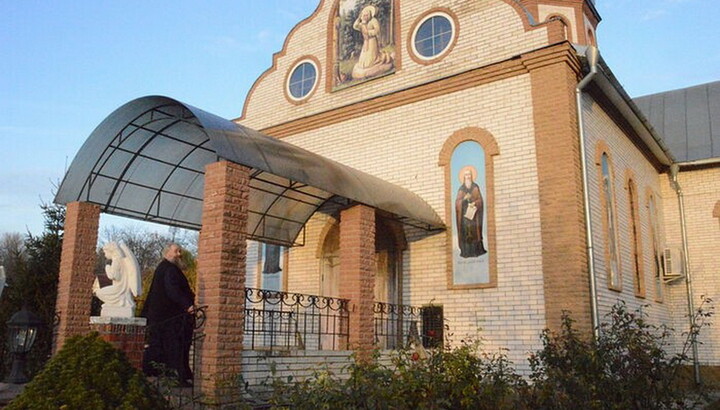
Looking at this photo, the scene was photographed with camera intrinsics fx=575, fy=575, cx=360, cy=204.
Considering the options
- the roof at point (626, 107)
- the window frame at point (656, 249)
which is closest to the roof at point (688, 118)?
the roof at point (626, 107)

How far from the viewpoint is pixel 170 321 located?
21.1 ft

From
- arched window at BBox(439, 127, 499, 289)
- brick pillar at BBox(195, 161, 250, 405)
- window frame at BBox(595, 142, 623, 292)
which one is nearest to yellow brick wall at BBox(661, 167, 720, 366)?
window frame at BBox(595, 142, 623, 292)

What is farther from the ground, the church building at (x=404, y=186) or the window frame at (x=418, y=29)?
the window frame at (x=418, y=29)

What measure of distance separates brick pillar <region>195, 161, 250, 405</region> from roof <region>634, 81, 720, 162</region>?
40.2ft

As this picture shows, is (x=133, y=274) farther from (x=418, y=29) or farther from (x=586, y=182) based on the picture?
(x=418, y=29)

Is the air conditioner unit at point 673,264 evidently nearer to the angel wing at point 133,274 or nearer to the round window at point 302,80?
the round window at point 302,80

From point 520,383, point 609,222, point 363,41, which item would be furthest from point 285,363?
point 363,41

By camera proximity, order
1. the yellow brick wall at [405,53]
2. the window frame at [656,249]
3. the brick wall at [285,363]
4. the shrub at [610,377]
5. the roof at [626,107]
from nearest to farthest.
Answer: the shrub at [610,377], the brick wall at [285,363], the roof at [626,107], the yellow brick wall at [405,53], the window frame at [656,249]

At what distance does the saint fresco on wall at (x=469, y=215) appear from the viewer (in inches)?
362

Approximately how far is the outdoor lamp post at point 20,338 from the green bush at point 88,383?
3278mm

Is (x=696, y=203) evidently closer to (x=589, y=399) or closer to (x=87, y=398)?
(x=589, y=399)

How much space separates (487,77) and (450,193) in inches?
80.8

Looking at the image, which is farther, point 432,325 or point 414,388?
point 432,325

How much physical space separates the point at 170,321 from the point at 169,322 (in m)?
0.03
